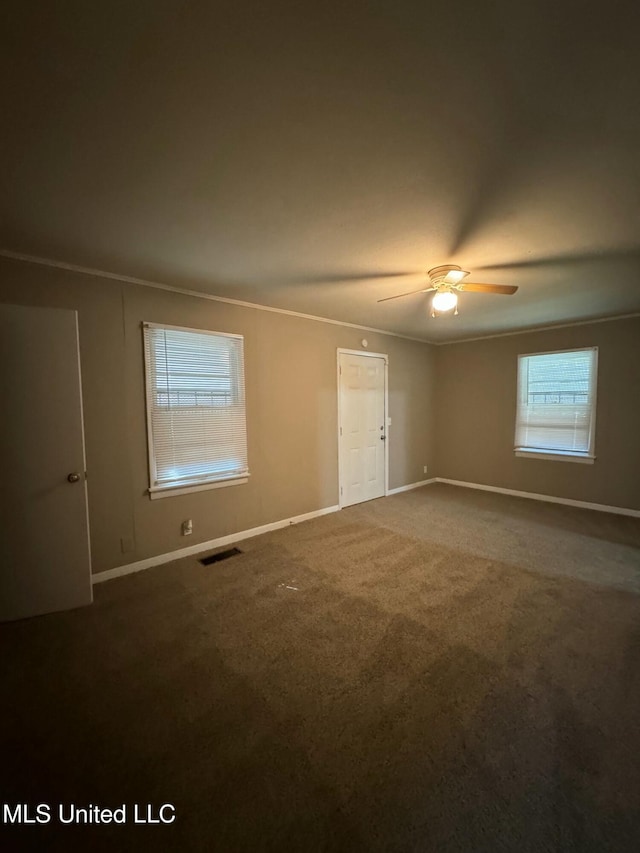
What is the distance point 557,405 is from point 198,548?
A: 196 inches

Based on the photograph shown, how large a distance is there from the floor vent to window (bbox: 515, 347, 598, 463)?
14.2 feet

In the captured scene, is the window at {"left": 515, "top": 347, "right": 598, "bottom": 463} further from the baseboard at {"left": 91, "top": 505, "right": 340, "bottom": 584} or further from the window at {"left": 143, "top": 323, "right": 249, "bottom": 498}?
the window at {"left": 143, "top": 323, "right": 249, "bottom": 498}

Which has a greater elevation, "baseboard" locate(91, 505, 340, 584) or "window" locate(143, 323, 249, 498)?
"window" locate(143, 323, 249, 498)

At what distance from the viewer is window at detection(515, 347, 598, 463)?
4520 mm

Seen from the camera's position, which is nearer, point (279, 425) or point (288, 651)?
point (288, 651)

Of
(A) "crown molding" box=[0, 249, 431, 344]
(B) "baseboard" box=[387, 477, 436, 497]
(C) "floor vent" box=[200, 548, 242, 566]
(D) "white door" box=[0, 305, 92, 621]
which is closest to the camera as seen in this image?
(D) "white door" box=[0, 305, 92, 621]

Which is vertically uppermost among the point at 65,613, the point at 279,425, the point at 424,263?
the point at 424,263

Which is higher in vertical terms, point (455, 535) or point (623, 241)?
point (623, 241)

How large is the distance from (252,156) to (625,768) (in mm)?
2964

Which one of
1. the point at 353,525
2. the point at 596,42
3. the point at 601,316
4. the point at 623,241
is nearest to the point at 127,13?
the point at 596,42

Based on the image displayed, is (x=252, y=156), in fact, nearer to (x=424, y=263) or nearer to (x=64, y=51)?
(x=64, y=51)

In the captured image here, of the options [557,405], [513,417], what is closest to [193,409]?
[513,417]

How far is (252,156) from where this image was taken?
1.49 meters

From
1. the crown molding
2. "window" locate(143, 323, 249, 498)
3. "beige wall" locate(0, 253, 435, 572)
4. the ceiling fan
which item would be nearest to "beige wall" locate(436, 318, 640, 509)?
"beige wall" locate(0, 253, 435, 572)
